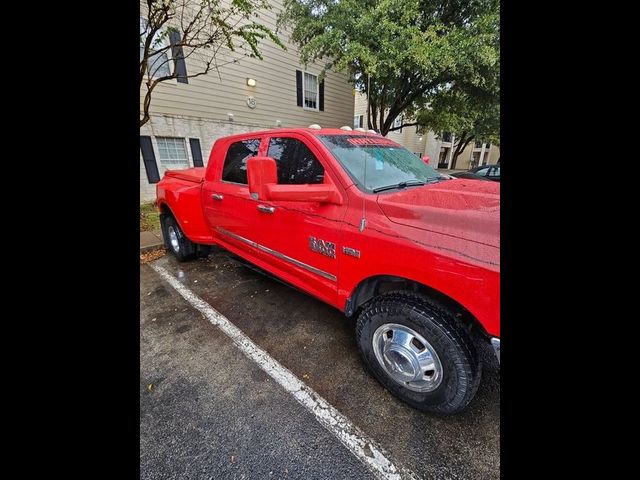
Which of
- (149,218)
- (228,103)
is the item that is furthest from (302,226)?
(228,103)

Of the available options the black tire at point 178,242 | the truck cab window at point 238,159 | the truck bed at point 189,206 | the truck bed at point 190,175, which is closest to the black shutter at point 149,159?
the truck bed at point 190,175

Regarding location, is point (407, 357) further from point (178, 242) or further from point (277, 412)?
point (178, 242)

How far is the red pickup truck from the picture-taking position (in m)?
1.49

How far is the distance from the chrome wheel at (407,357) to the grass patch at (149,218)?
5.74 meters

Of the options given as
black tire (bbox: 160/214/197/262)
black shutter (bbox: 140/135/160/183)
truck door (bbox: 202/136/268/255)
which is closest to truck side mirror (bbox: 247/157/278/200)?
truck door (bbox: 202/136/268/255)

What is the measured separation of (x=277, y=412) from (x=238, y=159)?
2541mm

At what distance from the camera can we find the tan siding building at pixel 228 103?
7781 mm

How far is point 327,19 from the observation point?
7.66 m

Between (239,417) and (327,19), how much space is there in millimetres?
9328

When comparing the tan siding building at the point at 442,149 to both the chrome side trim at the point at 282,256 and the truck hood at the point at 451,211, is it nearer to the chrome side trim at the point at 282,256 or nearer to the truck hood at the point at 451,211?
the chrome side trim at the point at 282,256

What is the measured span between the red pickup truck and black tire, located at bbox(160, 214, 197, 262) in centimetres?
188

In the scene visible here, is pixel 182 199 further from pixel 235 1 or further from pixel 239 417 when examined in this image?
pixel 235 1

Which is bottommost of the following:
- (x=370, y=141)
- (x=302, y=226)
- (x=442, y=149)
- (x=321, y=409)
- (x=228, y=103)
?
(x=321, y=409)

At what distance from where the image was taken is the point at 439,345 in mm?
1646
